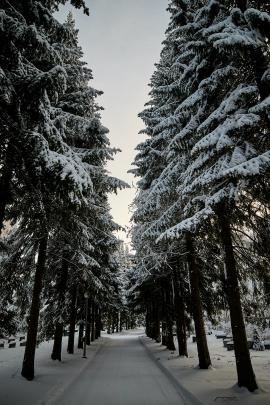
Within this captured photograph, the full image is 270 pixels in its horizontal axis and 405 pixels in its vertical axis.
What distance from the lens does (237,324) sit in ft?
29.1

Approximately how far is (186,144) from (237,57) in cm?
344

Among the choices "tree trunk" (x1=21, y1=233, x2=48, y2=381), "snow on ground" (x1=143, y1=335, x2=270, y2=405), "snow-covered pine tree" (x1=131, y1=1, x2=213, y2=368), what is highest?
"snow-covered pine tree" (x1=131, y1=1, x2=213, y2=368)

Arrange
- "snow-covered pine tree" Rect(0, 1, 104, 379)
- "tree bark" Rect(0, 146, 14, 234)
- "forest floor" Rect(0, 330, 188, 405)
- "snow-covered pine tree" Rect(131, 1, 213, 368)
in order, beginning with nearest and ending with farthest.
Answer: "snow-covered pine tree" Rect(0, 1, 104, 379) < "tree bark" Rect(0, 146, 14, 234) < "forest floor" Rect(0, 330, 188, 405) < "snow-covered pine tree" Rect(131, 1, 213, 368)

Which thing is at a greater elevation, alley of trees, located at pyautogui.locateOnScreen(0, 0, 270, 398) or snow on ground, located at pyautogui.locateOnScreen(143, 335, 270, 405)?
alley of trees, located at pyautogui.locateOnScreen(0, 0, 270, 398)

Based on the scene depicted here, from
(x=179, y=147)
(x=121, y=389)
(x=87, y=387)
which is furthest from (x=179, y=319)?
(x=179, y=147)

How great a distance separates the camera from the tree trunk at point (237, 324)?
849 centimetres

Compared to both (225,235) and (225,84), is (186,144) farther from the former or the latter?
(225,235)

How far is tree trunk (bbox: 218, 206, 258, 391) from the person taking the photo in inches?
334

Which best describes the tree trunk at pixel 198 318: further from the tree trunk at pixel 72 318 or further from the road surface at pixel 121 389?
the tree trunk at pixel 72 318

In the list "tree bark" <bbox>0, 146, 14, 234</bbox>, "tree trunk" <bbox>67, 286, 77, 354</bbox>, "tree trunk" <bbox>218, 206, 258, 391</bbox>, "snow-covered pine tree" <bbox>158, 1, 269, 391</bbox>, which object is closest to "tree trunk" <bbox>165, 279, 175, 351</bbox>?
"tree trunk" <bbox>67, 286, 77, 354</bbox>

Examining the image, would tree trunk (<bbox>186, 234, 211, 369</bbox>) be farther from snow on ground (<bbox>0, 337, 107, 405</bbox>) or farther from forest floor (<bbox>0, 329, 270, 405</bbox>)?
snow on ground (<bbox>0, 337, 107, 405</bbox>)

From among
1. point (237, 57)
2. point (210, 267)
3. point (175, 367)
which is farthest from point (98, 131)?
point (175, 367)

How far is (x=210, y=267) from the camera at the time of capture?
51.0ft

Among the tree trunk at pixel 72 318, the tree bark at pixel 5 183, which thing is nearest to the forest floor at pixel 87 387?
the tree trunk at pixel 72 318
